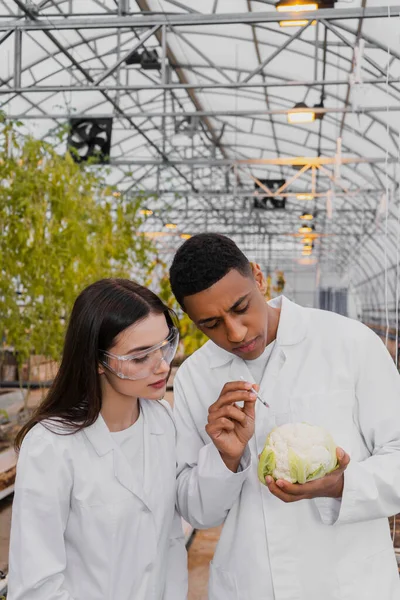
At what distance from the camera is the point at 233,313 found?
1.46m

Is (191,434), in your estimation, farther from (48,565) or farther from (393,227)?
(393,227)

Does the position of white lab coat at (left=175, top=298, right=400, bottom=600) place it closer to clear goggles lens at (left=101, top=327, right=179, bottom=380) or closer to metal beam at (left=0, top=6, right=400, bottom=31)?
clear goggles lens at (left=101, top=327, right=179, bottom=380)

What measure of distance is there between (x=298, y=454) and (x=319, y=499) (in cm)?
15

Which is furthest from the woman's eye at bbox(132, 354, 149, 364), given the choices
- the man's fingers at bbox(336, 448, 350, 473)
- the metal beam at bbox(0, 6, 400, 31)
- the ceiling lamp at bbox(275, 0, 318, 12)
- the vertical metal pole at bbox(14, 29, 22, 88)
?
the vertical metal pole at bbox(14, 29, 22, 88)

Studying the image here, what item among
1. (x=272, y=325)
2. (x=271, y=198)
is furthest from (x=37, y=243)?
(x=271, y=198)

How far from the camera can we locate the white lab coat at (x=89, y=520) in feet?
4.59

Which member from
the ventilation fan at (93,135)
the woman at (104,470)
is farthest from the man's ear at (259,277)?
the ventilation fan at (93,135)

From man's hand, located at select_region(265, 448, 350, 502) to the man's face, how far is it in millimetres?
296

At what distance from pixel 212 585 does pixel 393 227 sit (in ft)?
46.6

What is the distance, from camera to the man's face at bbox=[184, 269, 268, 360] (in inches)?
57.0

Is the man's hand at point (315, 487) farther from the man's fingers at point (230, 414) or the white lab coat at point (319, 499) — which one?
the man's fingers at point (230, 414)

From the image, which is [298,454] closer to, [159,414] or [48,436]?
[159,414]

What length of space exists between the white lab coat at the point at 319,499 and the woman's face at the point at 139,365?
180 millimetres

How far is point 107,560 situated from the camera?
1469 millimetres
